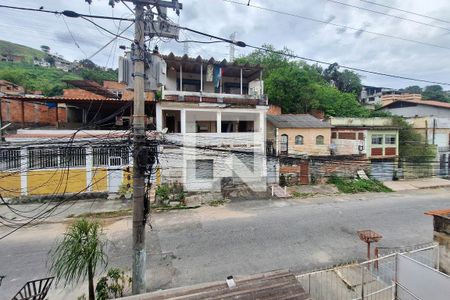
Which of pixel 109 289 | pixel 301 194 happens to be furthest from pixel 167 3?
pixel 301 194

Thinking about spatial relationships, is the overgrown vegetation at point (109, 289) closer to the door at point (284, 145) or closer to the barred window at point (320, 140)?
the door at point (284, 145)

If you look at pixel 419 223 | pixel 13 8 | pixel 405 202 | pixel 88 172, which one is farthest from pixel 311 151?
pixel 13 8

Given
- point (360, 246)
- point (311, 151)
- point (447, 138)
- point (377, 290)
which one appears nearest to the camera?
point (377, 290)

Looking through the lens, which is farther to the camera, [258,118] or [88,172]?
[258,118]

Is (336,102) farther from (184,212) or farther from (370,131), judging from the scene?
(184,212)

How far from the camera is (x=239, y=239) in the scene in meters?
10.2

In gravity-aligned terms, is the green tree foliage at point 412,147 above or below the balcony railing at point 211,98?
below

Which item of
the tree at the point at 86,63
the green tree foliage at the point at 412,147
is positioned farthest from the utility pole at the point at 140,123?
the green tree foliage at the point at 412,147

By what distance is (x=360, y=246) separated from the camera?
31.6ft

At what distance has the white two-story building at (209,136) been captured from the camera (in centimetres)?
1581

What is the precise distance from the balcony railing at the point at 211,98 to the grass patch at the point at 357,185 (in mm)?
8155

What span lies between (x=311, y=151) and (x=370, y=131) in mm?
5606

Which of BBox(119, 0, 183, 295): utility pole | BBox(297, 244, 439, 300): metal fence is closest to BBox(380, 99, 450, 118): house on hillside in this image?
BBox(297, 244, 439, 300): metal fence

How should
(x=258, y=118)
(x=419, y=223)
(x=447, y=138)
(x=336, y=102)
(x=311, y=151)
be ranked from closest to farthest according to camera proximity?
(x=419, y=223) < (x=258, y=118) < (x=311, y=151) < (x=447, y=138) < (x=336, y=102)
